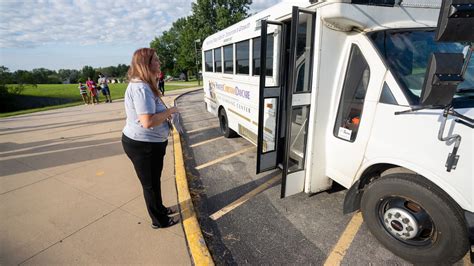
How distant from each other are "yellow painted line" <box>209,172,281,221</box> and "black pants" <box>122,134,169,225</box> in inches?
27.3

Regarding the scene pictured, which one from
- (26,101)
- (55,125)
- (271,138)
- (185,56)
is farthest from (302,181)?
(26,101)

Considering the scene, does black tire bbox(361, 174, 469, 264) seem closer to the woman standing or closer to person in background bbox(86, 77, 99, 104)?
the woman standing

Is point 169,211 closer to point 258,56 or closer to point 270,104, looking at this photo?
point 270,104

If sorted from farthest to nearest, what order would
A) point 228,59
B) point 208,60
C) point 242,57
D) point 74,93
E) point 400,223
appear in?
point 74,93, point 208,60, point 228,59, point 242,57, point 400,223

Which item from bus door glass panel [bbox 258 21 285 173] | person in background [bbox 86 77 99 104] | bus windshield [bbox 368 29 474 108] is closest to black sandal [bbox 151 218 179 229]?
bus door glass panel [bbox 258 21 285 173]

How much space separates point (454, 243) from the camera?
1992 millimetres

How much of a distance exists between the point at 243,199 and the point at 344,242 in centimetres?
141

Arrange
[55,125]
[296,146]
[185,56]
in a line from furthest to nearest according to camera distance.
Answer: [185,56] < [55,125] < [296,146]

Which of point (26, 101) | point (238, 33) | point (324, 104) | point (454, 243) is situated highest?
A: point (238, 33)

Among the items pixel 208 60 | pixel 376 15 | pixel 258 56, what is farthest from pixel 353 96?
pixel 208 60

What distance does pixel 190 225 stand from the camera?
2869 mm

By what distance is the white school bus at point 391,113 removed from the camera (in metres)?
1.80

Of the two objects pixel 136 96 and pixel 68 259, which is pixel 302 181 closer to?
pixel 136 96

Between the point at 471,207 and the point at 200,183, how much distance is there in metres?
3.26
